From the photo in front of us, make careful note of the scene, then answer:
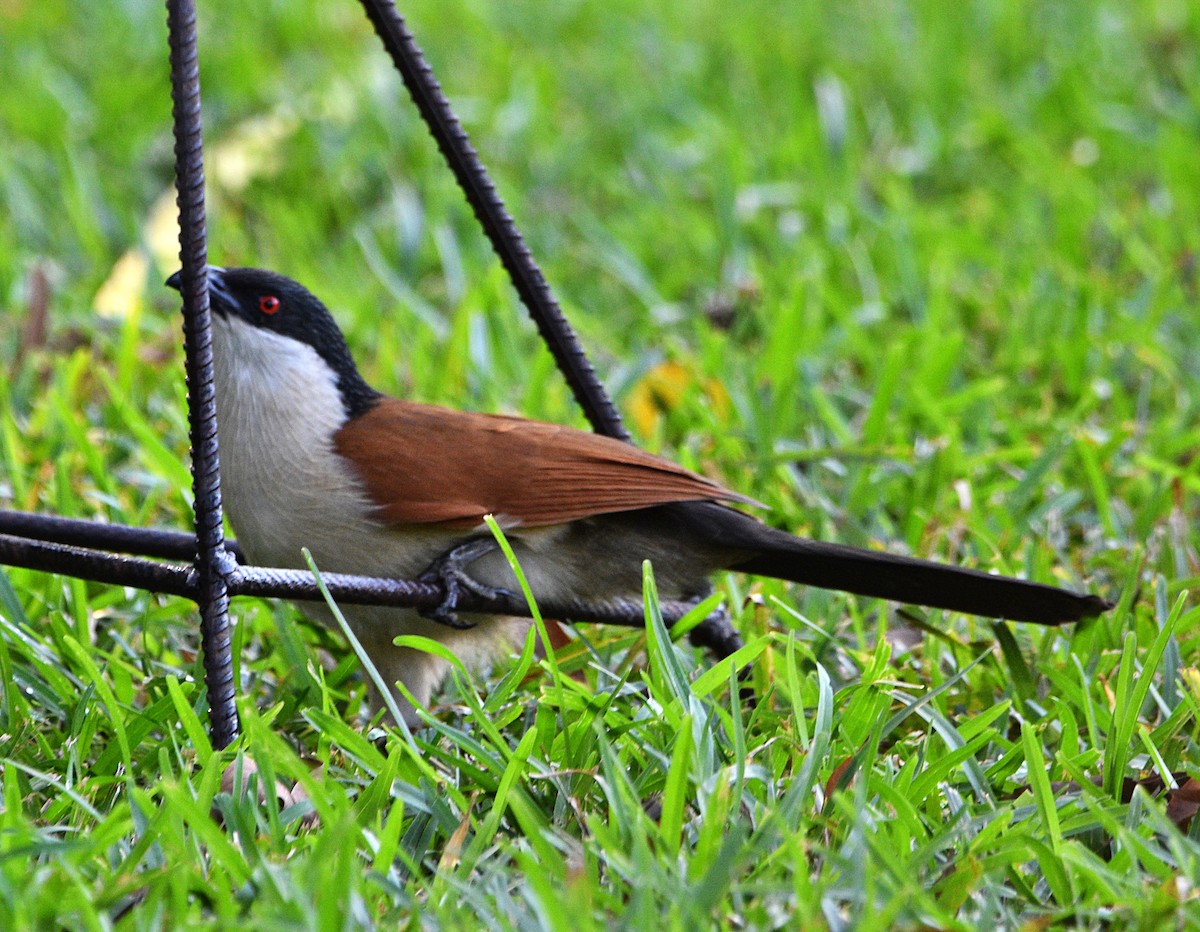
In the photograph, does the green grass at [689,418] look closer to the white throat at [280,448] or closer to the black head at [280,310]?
the white throat at [280,448]

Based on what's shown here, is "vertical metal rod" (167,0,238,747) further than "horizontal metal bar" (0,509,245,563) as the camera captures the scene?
No

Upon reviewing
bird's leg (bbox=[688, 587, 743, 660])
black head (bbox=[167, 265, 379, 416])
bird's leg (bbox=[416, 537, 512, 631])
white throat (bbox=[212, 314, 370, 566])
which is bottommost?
bird's leg (bbox=[688, 587, 743, 660])

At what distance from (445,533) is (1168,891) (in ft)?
4.59

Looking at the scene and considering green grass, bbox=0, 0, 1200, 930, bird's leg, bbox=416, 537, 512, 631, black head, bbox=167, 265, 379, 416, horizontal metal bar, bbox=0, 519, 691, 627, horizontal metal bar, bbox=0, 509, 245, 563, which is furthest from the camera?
black head, bbox=167, 265, 379, 416

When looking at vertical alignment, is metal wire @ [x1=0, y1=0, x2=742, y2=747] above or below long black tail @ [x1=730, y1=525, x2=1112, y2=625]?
above

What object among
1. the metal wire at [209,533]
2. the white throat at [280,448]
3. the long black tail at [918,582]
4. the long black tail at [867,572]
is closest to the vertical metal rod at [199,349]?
the metal wire at [209,533]

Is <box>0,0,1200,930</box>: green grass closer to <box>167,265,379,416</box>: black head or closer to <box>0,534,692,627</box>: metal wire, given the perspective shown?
<box>0,534,692,627</box>: metal wire

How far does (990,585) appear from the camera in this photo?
2748 millimetres

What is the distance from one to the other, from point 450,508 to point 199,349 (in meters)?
0.63

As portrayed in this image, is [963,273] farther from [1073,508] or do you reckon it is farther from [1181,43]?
[1181,43]

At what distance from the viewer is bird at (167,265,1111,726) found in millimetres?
2760

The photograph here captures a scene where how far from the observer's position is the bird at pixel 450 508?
2760 mm

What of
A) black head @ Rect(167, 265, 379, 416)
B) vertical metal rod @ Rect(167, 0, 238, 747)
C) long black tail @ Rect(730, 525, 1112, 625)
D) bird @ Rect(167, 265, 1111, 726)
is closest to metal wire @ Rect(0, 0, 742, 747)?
vertical metal rod @ Rect(167, 0, 238, 747)

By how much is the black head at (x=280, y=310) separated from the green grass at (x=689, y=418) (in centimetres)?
55
